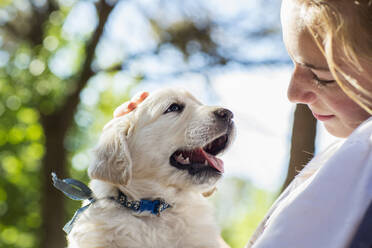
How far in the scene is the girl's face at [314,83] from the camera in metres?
1.96

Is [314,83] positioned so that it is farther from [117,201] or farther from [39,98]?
[39,98]

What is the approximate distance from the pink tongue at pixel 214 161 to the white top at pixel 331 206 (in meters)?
1.63

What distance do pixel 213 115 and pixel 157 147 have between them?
1.45 ft

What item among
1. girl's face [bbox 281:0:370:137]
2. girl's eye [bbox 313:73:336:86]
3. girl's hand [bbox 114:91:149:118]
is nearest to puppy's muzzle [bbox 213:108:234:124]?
girl's hand [bbox 114:91:149:118]

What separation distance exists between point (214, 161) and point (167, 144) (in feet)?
1.13

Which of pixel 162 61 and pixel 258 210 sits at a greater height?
pixel 162 61

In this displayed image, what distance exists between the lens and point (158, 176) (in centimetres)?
302

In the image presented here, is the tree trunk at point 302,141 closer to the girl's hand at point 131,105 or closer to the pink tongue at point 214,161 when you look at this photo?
the pink tongue at point 214,161

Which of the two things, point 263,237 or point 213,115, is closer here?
point 263,237

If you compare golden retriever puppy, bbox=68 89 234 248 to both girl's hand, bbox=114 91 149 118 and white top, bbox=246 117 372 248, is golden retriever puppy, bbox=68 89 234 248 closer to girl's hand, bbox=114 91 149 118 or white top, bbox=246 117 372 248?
girl's hand, bbox=114 91 149 118

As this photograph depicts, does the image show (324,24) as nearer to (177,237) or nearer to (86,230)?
(177,237)

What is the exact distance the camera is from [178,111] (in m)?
3.27

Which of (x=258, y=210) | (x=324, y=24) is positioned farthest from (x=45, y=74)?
(x=258, y=210)

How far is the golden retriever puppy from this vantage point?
272 centimetres
